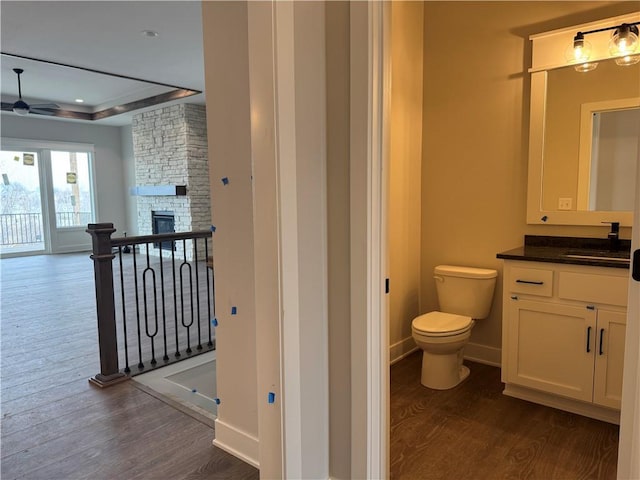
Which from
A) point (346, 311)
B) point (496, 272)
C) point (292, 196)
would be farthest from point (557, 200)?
point (292, 196)

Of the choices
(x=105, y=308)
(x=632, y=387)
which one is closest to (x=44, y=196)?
(x=105, y=308)

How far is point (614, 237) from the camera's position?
8.20 feet

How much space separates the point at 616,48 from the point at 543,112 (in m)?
0.48

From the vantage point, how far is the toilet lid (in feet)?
8.53

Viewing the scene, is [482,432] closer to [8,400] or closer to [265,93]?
[265,93]

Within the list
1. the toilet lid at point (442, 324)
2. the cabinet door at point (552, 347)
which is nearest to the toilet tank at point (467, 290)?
the toilet lid at point (442, 324)

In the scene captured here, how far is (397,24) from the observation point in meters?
2.91

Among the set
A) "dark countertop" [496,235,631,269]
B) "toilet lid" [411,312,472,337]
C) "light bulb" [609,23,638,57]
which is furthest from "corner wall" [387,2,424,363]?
"light bulb" [609,23,638,57]

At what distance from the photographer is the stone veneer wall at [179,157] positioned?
773cm

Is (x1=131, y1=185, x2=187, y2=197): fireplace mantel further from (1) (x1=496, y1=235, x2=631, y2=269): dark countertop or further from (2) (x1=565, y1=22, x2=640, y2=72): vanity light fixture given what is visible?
(2) (x1=565, y1=22, x2=640, y2=72): vanity light fixture

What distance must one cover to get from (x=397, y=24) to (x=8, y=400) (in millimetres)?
3418

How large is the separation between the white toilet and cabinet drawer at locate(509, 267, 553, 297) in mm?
384

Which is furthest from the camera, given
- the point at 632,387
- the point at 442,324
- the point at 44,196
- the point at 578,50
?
the point at 44,196

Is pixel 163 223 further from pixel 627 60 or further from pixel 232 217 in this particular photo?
pixel 627 60
